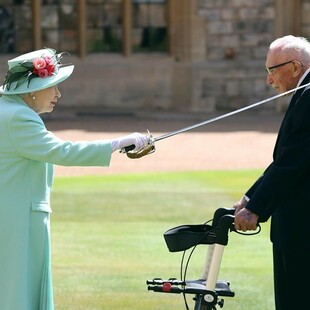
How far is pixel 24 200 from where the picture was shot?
5.49 metres

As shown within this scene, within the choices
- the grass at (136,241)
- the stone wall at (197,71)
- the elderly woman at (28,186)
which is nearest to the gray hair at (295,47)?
the elderly woman at (28,186)

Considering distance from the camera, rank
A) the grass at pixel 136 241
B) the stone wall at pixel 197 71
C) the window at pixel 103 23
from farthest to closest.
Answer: the window at pixel 103 23 < the stone wall at pixel 197 71 < the grass at pixel 136 241

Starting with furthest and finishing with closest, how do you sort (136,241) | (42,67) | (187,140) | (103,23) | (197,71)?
1. (103,23)
2. (197,71)
3. (187,140)
4. (136,241)
5. (42,67)

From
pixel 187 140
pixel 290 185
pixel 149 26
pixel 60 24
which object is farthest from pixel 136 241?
pixel 149 26

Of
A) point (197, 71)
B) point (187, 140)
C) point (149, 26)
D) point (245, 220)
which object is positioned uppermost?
point (245, 220)

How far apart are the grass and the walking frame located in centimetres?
257

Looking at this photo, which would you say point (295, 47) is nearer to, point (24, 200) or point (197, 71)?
point (24, 200)

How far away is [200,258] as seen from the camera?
32.8 ft

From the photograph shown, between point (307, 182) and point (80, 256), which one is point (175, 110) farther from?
point (307, 182)

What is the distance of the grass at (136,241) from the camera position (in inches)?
328

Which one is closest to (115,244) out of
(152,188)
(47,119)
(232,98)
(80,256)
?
(80,256)

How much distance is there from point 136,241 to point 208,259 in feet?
17.3

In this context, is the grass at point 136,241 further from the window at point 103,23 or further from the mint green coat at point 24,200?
the window at point 103,23

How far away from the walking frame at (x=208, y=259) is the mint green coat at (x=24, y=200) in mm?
492
